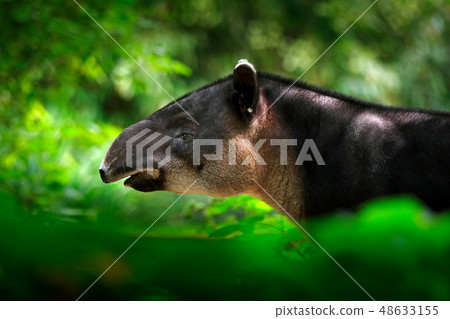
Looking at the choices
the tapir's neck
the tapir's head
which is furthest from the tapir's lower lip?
the tapir's neck

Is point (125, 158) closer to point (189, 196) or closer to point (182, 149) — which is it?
point (182, 149)

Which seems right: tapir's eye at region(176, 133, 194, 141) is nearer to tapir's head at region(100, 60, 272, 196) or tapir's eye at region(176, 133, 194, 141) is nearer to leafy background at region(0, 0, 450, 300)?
tapir's head at region(100, 60, 272, 196)

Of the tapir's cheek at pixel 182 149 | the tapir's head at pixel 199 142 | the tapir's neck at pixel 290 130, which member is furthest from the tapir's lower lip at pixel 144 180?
the tapir's neck at pixel 290 130

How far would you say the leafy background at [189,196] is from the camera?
35.3 inches

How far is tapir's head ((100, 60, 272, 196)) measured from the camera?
3.73 m

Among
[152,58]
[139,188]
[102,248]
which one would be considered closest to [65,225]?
[102,248]

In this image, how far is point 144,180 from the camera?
381cm

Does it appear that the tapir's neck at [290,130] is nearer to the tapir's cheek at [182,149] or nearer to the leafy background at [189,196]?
the leafy background at [189,196]

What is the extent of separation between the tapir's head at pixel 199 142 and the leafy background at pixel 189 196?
22cm

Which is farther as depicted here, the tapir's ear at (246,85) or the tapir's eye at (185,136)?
the tapir's eye at (185,136)

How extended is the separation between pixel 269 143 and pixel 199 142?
448 millimetres

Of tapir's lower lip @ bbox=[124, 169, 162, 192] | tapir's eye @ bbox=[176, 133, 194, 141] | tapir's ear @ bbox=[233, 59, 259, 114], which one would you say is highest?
tapir's ear @ bbox=[233, 59, 259, 114]

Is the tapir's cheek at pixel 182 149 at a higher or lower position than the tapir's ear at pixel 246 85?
lower

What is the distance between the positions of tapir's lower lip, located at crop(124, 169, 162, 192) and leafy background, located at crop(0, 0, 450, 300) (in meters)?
0.21
